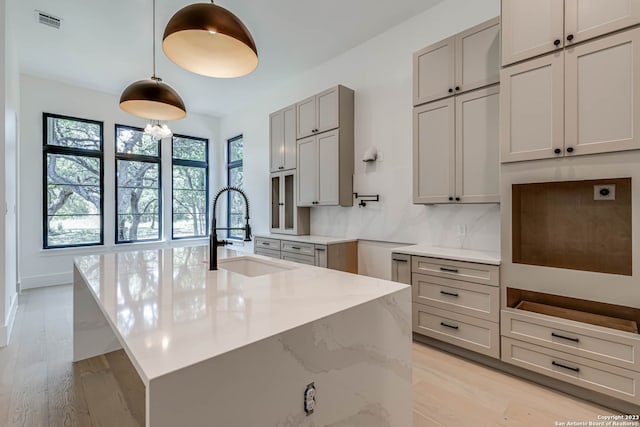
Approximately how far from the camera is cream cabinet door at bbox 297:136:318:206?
154 inches

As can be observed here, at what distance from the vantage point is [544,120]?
2020 mm

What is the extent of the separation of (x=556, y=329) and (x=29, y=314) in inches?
202

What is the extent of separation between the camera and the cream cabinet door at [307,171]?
3910 mm

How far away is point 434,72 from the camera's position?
2.74 meters

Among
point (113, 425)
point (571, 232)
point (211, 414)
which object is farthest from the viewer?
point (571, 232)

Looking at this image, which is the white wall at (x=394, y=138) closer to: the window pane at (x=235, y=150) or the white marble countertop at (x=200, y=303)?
the white marble countertop at (x=200, y=303)

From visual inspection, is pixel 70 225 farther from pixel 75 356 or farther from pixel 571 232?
pixel 571 232

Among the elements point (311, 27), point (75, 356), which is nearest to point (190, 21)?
point (311, 27)

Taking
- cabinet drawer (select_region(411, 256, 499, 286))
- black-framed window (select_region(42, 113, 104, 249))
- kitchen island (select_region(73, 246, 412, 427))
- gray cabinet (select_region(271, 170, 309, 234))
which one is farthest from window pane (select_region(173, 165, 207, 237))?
cabinet drawer (select_region(411, 256, 499, 286))

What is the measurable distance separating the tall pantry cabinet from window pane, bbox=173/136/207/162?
16.2ft

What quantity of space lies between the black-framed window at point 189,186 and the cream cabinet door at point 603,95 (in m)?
6.08

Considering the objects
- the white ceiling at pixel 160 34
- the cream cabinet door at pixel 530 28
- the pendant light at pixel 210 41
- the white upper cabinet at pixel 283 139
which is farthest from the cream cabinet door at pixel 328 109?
the pendant light at pixel 210 41

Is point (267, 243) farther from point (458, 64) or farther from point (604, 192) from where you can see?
point (604, 192)

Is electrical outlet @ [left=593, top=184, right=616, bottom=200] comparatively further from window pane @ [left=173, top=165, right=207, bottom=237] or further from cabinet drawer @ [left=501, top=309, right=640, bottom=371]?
window pane @ [left=173, top=165, right=207, bottom=237]
